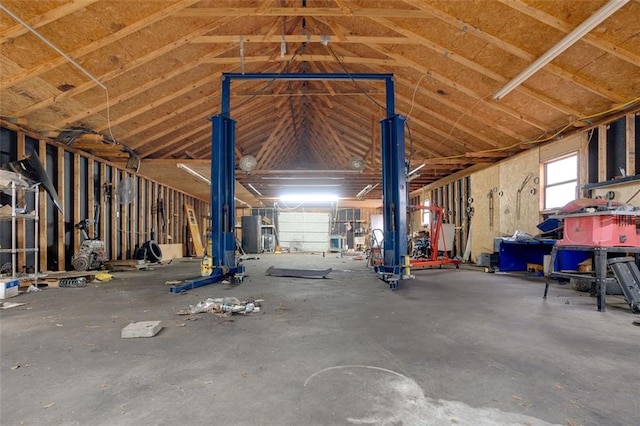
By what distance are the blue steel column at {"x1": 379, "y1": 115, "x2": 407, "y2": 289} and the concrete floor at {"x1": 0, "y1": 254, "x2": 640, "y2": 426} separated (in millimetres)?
1879

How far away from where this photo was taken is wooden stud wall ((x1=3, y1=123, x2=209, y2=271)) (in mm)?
6598

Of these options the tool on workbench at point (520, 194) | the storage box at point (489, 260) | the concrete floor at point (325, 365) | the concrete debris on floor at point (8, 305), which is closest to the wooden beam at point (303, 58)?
the tool on workbench at point (520, 194)

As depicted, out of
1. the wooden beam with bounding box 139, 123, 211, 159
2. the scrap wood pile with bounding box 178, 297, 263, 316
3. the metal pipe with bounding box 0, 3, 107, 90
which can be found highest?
the metal pipe with bounding box 0, 3, 107, 90

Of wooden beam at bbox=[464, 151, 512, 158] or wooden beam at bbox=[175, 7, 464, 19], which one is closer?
wooden beam at bbox=[175, 7, 464, 19]

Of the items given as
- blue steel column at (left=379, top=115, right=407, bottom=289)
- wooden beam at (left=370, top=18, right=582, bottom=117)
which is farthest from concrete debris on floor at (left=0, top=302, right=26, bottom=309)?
wooden beam at (left=370, top=18, right=582, bottom=117)

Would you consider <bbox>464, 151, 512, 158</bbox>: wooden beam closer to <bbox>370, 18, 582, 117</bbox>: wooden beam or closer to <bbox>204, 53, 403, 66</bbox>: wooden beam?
<bbox>370, 18, 582, 117</bbox>: wooden beam

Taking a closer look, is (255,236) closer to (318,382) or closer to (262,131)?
(262,131)

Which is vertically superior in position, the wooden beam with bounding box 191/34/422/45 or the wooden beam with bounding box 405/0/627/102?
the wooden beam with bounding box 191/34/422/45

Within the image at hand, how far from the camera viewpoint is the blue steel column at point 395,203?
575cm

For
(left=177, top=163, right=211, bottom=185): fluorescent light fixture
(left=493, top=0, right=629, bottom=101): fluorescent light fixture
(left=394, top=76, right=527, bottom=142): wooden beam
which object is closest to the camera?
(left=493, top=0, right=629, bottom=101): fluorescent light fixture

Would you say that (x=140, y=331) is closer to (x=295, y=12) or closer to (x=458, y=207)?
(x=295, y=12)

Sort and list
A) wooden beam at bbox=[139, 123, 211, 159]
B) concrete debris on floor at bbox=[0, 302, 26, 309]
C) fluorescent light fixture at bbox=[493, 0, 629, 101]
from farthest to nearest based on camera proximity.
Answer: wooden beam at bbox=[139, 123, 211, 159]
concrete debris on floor at bbox=[0, 302, 26, 309]
fluorescent light fixture at bbox=[493, 0, 629, 101]

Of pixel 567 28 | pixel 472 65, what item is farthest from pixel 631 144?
pixel 472 65

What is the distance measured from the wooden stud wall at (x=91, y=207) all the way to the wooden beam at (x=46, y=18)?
2403 millimetres
